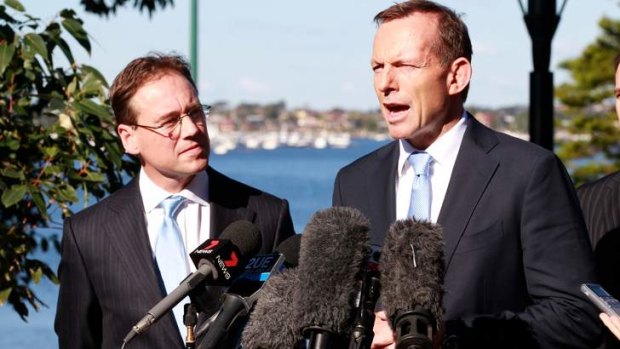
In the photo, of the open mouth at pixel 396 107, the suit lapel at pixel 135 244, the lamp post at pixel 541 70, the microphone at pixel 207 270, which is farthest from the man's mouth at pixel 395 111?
the lamp post at pixel 541 70

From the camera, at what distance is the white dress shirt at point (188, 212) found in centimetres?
574

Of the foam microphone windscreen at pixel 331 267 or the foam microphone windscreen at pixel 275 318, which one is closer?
the foam microphone windscreen at pixel 331 267

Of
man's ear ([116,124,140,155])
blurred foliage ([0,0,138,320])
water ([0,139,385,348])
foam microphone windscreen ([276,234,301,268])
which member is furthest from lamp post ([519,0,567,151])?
foam microphone windscreen ([276,234,301,268])

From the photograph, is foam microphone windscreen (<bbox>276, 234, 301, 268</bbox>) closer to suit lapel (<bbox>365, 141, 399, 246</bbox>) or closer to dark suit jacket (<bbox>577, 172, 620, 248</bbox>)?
suit lapel (<bbox>365, 141, 399, 246</bbox>)

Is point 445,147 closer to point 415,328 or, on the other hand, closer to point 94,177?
point 415,328

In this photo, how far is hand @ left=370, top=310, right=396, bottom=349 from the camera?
4109 millimetres

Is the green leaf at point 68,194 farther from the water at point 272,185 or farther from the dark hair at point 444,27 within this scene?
the dark hair at point 444,27

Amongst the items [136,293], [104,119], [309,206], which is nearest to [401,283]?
[136,293]

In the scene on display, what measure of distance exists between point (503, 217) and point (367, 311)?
4.24 feet

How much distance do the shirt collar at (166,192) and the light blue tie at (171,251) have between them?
0.06m

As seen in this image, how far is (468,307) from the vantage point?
491 cm

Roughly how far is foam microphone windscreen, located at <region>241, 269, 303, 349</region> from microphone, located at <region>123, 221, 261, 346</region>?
0.61 ft

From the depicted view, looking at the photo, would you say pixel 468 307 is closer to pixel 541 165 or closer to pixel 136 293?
pixel 541 165

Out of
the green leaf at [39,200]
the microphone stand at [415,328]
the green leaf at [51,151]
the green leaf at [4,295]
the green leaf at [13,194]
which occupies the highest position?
the microphone stand at [415,328]
